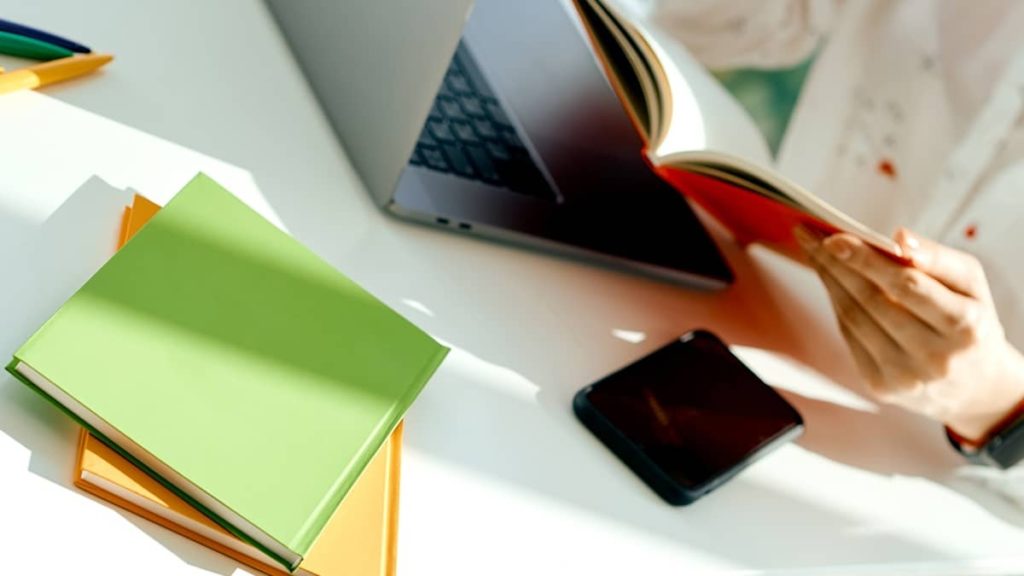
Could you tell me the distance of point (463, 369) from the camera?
489 mm

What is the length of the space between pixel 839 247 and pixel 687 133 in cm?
13

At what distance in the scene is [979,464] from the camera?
1.95 ft

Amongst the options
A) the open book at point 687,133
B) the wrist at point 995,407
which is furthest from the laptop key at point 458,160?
the wrist at point 995,407

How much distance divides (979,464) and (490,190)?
0.36 meters

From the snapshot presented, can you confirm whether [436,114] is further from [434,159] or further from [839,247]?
[839,247]

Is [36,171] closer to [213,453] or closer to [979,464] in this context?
[213,453]

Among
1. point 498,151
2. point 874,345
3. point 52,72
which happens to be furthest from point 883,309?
point 52,72

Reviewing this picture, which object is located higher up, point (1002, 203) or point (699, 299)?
point (1002, 203)

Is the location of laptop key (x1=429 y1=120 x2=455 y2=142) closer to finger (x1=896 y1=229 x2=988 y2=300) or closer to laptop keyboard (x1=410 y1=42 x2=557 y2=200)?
laptop keyboard (x1=410 y1=42 x2=557 y2=200)

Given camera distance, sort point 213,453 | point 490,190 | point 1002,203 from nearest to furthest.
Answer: point 213,453
point 490,190
point 1002,203

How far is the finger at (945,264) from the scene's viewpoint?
52 cm

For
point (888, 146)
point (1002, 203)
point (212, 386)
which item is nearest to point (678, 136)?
point (212, 386)

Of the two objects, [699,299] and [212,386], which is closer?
[212,386]

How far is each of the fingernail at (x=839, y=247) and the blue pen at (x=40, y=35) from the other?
1.45ft
